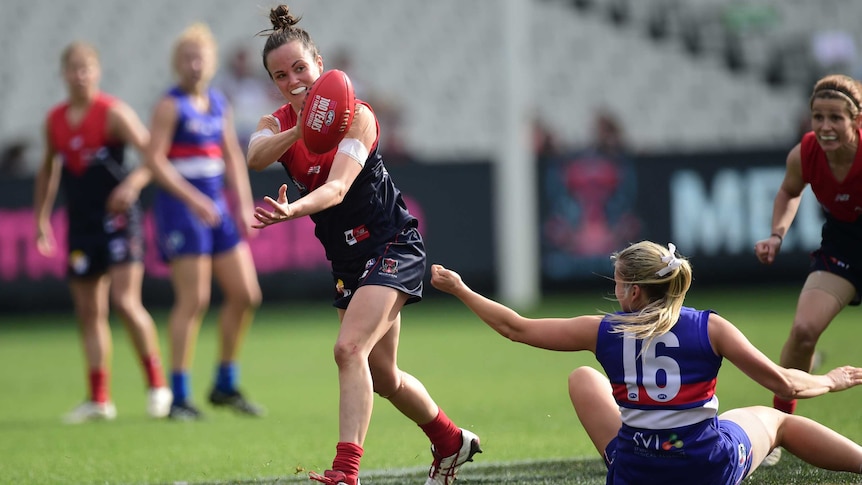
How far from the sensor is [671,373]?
148 inches

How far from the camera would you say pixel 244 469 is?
5316 millimetres

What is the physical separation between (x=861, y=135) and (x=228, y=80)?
13.7 meters

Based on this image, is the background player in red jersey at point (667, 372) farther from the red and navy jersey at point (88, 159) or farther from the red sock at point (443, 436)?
the red and navy jersey at point (88, 159)

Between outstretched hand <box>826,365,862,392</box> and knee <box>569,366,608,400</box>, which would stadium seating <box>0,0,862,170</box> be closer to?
knee <box>569,366,608,400</box>

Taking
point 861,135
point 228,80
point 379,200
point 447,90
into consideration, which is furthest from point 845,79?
point 447,90

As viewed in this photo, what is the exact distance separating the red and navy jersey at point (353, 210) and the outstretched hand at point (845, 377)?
71.5 inches

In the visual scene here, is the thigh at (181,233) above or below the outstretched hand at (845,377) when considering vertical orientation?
below

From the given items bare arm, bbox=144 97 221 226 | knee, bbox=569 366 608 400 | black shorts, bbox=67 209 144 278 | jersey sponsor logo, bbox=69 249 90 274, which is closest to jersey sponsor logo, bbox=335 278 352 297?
knee, bbox=569 366 608 400

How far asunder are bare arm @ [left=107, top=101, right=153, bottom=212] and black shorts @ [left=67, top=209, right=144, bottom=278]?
0.47 feet

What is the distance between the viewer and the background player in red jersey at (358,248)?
4.41 metres

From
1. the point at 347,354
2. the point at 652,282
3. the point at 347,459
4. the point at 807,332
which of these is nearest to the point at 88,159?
the point at 347,354

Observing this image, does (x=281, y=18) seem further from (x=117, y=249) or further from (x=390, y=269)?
(x=117, y=249)

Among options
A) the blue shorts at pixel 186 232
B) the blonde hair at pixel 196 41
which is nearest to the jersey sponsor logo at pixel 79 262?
the blue shorts at pixel 186 232

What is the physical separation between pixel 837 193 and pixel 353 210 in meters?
2.33
